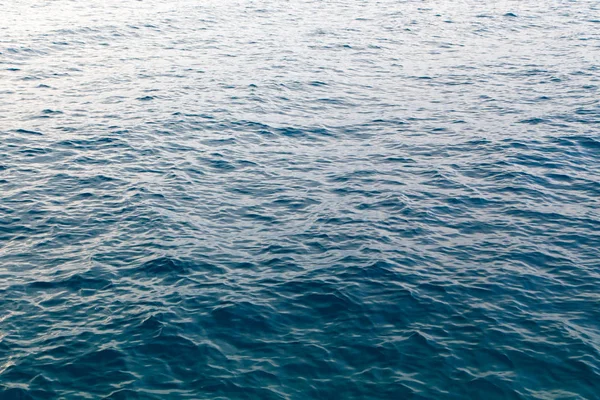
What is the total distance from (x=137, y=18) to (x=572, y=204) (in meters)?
65.6

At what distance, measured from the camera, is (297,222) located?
3988 centimetres

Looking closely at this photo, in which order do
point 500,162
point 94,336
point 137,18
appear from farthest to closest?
point 137,18 < point 500,162 < point 94,336

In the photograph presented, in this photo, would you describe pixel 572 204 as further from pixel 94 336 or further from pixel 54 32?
pixel 54 32

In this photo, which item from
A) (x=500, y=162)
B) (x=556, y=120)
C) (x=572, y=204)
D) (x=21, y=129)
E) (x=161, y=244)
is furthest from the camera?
(x=556, y=120)

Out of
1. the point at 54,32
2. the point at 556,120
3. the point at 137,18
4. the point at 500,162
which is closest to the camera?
the point at 500,162

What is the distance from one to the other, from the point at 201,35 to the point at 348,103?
30.3 m

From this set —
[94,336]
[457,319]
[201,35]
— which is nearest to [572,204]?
[457,319]

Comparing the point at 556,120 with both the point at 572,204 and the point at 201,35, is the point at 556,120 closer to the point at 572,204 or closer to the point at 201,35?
the point at 572,204

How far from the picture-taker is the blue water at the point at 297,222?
92.7 feet

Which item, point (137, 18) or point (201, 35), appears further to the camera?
point (137, 18)

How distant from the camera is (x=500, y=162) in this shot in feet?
157

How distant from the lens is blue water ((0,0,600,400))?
92.7 feet

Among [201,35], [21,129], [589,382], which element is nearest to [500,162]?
[589,382]

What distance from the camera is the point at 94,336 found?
1164 inches
